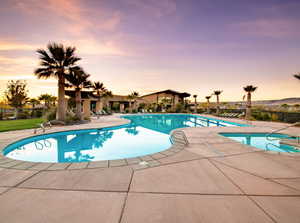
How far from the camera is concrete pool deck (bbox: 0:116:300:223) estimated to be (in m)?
1.74

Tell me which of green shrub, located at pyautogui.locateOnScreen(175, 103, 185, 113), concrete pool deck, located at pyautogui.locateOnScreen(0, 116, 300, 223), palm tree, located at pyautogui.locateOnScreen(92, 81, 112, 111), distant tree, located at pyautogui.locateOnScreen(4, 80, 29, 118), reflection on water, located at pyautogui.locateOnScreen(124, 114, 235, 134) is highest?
palm tree, located at pyautogui.locateOnScreen(92, 81, 112, 111)

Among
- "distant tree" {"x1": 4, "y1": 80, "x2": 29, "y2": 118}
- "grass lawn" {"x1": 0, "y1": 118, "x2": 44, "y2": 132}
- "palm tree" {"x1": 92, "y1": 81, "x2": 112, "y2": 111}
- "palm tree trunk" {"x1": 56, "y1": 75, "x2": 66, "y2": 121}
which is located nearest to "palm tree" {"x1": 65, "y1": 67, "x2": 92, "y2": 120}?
"palm tree trunk" {"x1": 56, "y1": 75, "x2": 66, "y2": 121}

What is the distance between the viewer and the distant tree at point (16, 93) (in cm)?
1512

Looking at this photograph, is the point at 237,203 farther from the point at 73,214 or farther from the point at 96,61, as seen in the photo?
the point at 96,61

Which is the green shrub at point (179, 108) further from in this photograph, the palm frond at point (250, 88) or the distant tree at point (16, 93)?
the distant tree at point (16, 93)

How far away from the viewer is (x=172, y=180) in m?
2.62

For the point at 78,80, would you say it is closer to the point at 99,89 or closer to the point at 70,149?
the point at 70,149

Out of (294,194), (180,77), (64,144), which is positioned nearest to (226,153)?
(294,194)

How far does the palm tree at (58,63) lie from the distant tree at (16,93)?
9283 millimetres

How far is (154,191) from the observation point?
2.26 metres

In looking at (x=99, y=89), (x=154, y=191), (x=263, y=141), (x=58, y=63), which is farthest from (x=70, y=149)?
(x=99, y=89)

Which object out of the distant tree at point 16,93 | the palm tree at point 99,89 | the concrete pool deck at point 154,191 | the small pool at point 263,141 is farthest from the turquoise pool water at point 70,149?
the palm tree at point 99,89

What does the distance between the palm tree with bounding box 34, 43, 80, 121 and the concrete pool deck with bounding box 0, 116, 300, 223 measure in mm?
8582

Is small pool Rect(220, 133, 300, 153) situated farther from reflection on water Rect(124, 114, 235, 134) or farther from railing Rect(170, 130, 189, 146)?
reflection on water Rect(124, 114, 235, 134)
